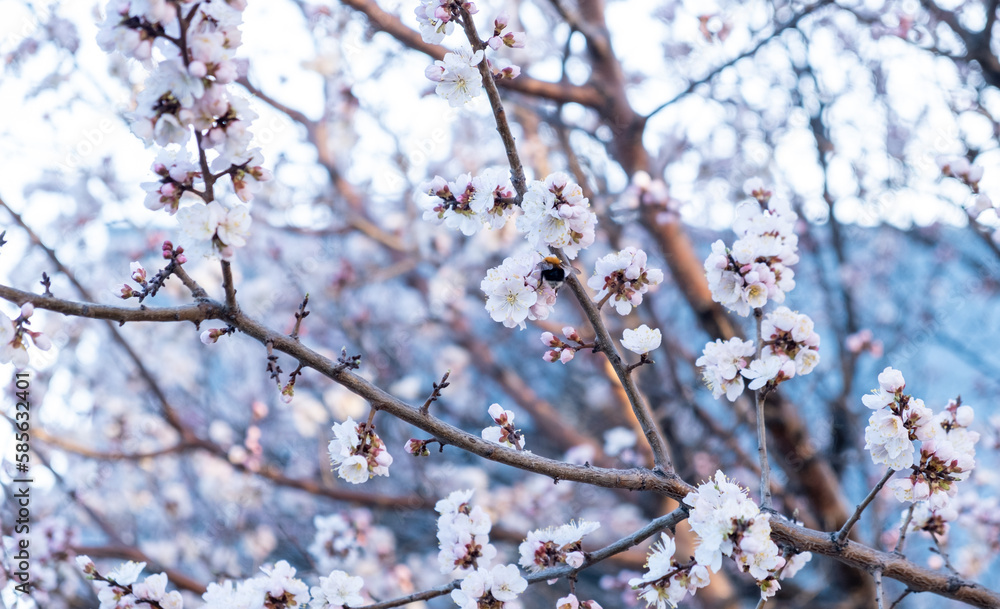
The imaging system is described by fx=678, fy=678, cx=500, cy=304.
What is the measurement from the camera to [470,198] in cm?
161

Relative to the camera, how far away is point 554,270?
1.53 m

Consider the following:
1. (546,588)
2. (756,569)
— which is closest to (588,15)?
(756,569)

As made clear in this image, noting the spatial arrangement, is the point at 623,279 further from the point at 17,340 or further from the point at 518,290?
the point at 17,340

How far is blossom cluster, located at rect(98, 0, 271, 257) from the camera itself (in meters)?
1.19

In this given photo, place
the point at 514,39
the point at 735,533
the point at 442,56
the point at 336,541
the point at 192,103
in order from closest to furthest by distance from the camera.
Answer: the point at 192,103
the point at 735,533
the point at 514,39
the point at 442,56
the point at 336,541

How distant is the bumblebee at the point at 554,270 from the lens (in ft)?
4.99

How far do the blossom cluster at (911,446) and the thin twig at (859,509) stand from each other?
0.04 m

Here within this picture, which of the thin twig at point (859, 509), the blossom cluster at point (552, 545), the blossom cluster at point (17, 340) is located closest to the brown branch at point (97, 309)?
the blossom cluster at point (17, 340)

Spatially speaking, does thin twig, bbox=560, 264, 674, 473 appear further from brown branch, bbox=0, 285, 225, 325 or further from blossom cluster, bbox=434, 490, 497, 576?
brown branch, bbox=0, 285, 225, 325

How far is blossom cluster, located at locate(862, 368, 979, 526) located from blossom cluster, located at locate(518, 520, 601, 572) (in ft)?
2.22

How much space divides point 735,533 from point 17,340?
4.93 ft

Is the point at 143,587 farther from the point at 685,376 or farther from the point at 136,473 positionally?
the point at 685,376

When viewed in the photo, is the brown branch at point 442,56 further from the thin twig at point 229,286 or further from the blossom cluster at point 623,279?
the thin twig at point 229,286

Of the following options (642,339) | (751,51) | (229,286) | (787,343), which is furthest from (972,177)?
(229,286)
